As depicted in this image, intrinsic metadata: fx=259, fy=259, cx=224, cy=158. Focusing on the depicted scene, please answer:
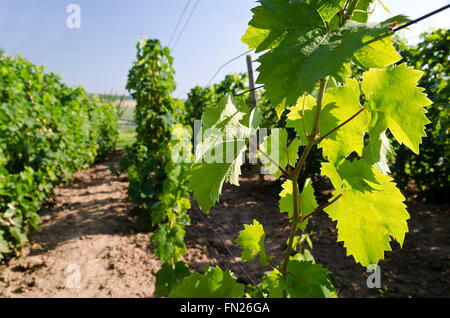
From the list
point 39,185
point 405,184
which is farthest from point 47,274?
point 405,184

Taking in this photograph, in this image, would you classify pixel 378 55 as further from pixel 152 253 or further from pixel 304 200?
pixel 152 253

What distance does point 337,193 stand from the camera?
67 centimetres

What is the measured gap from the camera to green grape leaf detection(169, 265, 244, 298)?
793 millimetres

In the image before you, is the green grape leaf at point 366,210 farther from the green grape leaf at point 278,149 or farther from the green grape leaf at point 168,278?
the green grape leaf at point 168,278

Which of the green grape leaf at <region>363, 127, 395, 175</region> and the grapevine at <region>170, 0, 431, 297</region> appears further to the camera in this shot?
the green grape leaf at <region>363, 127, 395, 175</region>

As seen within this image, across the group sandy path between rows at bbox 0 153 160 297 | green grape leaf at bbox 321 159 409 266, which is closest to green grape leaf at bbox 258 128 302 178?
green grape leaf at bbox 321 159 409 266

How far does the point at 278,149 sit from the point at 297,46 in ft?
1.26

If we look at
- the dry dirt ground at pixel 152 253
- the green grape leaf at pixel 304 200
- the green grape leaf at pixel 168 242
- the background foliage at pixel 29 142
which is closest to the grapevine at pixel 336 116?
the green grape leaf at pixel 304 200

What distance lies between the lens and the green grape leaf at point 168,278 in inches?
105

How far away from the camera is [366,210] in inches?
24.9

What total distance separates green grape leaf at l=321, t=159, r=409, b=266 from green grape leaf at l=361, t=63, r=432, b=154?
4.2 inches

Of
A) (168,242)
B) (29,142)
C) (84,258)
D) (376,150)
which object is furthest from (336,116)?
(29,142)

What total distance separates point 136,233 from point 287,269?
14.1ft

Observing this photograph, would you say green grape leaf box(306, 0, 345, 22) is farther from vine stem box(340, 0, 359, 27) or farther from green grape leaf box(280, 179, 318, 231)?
green grape leaf box(280, 179, 318, 231)
